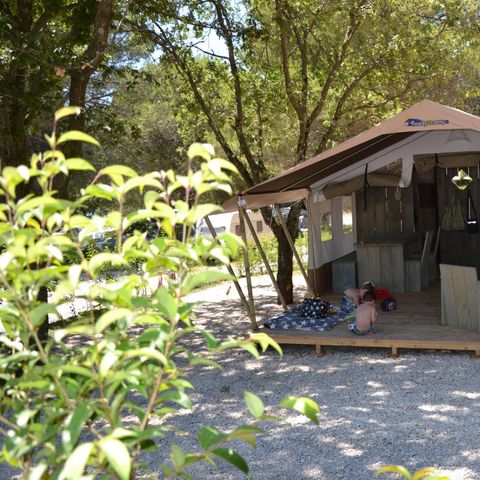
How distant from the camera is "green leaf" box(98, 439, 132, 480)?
1243 millimetres

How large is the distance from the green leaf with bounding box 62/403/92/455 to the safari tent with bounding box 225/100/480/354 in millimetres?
5822

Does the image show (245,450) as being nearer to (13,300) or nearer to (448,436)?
(448,436)

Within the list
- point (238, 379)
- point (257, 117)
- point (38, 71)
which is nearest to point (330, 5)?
point (257, 117)

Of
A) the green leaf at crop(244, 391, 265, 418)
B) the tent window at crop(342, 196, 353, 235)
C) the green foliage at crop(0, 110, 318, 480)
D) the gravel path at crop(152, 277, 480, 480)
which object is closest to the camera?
the green foliage at crop(0, 110, 318, 480)

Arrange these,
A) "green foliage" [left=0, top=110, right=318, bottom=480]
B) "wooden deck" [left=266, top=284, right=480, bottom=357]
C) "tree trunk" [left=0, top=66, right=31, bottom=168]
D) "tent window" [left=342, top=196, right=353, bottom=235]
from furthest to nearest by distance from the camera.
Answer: "tent window" [left=342, top=196, right=353, bottom=235], "tree trunk" [left=0, top=66, right=31, bottom=168], "wooden deck" [left=266, top=284, right=480, bottom=357], "green foliage" [left=0, top=110, right=318, bottom=480]

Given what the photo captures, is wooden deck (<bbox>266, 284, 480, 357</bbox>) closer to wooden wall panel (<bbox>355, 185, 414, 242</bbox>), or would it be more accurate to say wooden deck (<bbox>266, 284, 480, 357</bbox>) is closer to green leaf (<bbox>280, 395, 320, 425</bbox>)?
wooden wall panel (<bbox>355, 185, 414, 242</bbox>)

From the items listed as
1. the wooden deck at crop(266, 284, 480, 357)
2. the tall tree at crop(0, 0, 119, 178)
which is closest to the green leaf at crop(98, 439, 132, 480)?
the tall tree at crop(0, 0, 119, 178)

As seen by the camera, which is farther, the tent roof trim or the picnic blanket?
the picnic blanket

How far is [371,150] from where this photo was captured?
9.43 metres

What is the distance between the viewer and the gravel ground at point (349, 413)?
473 centimetres

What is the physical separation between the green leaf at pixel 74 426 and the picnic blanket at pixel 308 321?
6804 mm

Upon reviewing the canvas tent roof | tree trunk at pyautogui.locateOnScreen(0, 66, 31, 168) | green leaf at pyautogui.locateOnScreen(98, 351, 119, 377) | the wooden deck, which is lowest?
the wooden deck

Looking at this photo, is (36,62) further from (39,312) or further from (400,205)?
(400,205)

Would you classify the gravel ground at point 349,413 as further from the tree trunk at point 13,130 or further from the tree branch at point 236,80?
the tree branch at point 236,80
